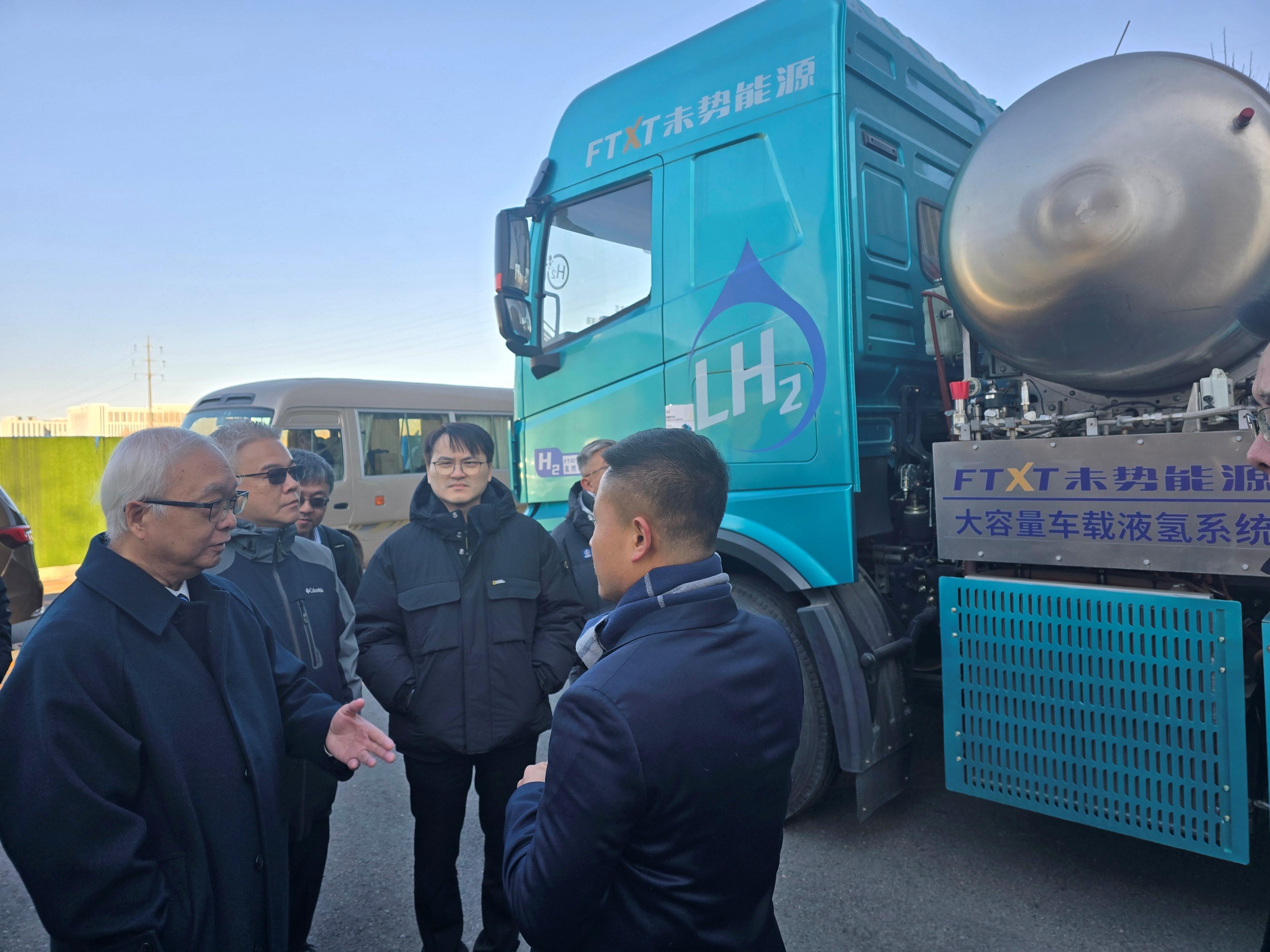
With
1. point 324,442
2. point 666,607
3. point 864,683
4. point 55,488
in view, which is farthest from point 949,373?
point 55,488

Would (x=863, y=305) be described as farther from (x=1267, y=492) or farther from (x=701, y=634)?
(x=701, y=634)

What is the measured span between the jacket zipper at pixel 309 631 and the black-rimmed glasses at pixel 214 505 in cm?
67

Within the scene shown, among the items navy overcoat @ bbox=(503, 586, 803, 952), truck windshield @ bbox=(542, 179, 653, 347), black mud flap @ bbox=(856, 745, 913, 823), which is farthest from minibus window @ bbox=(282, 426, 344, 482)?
navy overcoat @ bbox=(503, 586, 803, 952)

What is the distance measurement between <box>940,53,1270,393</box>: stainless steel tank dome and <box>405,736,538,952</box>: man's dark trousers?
2.18m

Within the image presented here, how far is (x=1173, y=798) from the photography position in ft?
7.88

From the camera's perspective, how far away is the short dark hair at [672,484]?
138cm

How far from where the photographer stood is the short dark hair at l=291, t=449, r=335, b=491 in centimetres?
291

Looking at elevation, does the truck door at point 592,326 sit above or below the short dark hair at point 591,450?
above

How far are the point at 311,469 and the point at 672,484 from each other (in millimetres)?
2001

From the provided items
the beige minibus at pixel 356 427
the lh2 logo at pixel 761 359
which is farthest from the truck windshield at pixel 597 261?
the beige minibus at pixel 356 427

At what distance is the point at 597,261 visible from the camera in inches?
157

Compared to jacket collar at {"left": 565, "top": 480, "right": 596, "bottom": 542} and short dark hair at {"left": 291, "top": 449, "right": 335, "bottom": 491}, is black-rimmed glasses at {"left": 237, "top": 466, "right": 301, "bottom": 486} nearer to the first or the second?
short dark hair at {"left": 291, "top": 449, "right": 335, "bottom": 491}

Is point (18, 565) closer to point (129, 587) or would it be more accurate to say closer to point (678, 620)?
point (129, 587)

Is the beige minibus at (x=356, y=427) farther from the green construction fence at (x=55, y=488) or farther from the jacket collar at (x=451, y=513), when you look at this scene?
the jacket collar at (x=451, y=513)
